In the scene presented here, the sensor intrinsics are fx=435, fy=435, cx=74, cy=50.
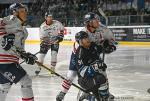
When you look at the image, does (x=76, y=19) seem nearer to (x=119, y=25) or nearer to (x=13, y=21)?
(x=119, y=25)

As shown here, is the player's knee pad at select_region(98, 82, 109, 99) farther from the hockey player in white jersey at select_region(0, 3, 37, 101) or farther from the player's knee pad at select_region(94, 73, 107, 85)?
the hockey player in white jersey at select_region(0, 3, 37, 101)

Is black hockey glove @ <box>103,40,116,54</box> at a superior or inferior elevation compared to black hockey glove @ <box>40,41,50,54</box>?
superior

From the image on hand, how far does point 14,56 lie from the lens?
15.3 ft

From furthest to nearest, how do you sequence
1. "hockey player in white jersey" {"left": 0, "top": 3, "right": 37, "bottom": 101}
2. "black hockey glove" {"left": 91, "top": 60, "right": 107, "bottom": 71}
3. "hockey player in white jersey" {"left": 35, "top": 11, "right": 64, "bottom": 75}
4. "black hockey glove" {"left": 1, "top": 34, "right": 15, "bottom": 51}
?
1. "hockey player in white jersey" {"left": 35, "top": 11, "right": 64, "bottom": 75}
2. "black hockey glove" {"left": 91, "top": 60, "right": 107, "bottom": 71}
3. "hockey player in white jersey" {"left": 0, "top": 3, "right": 37, "bottom": 101}
4. "black hockey glove" {"left": 1, "top": 34, "right": 15, "bottom": 51}

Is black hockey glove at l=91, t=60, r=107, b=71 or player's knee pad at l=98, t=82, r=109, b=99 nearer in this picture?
player's knee pad at l=98, t=82, r=109, b=99

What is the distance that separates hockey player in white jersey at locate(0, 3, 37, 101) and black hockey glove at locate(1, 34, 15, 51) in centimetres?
5

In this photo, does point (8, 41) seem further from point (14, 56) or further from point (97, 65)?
point (97, 65)

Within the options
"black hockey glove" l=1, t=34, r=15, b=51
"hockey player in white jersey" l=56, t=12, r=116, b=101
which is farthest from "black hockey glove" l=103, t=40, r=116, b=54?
"black hockey glove" l=1, t=34, r=15, b=51

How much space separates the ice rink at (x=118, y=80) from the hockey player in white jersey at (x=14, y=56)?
1574 millimetres

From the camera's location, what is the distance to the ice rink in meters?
6.41

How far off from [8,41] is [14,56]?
0.37 m

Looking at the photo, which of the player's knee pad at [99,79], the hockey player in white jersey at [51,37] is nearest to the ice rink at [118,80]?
the hockey player in white jersey at [51,37]

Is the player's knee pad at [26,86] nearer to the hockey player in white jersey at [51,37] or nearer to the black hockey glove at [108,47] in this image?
the black hockey glove at [108,47]

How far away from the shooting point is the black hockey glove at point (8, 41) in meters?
4.33
